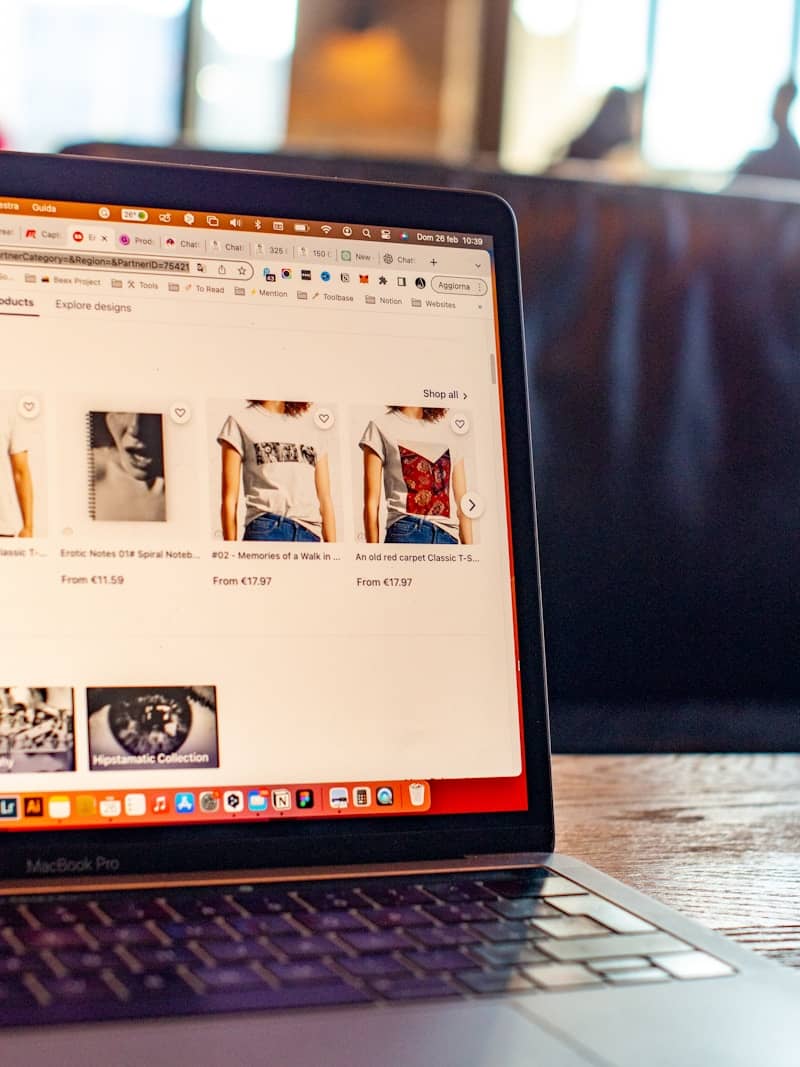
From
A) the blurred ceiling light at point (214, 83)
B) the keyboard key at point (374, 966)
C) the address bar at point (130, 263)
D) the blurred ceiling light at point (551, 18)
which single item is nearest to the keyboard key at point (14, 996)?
the keyboard key at point (374, 966)

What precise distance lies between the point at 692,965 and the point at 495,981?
80mm

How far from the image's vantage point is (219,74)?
463cm

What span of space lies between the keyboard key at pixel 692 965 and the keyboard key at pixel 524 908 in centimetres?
6

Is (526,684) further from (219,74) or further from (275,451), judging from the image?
(219,74)

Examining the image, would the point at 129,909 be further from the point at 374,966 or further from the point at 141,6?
the point at 141,6

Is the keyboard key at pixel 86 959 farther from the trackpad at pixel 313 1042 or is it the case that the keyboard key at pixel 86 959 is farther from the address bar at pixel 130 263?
the address bar at pixel 130 263

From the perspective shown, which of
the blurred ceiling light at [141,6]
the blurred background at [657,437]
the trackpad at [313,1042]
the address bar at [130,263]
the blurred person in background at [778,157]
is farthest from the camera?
the blurred ceiling light at [141,6]

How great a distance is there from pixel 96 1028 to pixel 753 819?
52 cm

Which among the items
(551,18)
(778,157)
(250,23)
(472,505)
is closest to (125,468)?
(472,505)

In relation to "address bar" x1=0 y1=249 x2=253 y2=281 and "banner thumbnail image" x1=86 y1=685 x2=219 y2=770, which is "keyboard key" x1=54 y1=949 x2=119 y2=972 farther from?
"address bar" x1=0 y1=249 x2=253 y2=281

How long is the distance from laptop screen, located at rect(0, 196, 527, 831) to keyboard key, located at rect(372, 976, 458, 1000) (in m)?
0.14

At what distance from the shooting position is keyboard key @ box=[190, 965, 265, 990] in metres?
0.40

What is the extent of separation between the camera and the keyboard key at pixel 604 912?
0.48 meters

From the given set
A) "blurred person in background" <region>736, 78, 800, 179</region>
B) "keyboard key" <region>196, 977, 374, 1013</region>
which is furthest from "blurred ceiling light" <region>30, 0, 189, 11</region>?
"keyboard key" <region>196, 977, 374, 1013</region>
